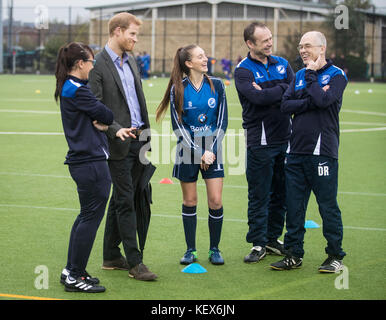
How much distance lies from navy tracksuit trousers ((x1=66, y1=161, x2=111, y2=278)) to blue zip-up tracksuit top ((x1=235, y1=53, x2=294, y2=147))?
1.75 metres

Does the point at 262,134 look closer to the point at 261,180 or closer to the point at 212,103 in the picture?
the point at 261,180

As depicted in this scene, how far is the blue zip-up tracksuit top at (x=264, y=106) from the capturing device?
694cm

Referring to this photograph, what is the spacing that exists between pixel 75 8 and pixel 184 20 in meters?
Answer: 11.0

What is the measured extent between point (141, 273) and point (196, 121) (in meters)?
1.55

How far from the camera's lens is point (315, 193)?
6.61 metres

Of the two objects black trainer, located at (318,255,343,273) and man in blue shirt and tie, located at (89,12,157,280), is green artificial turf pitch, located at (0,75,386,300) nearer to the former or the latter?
black trainer, located at (318,255,343,273)

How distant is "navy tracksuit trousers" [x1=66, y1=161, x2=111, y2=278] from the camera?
581cm

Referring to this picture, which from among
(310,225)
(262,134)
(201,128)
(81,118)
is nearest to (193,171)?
(201,128)

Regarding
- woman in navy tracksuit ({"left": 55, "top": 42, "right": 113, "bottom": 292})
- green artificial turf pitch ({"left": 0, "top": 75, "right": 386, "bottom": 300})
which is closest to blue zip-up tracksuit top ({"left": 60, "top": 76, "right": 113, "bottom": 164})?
woman in navy tracksuit ({"left": 55, "top": 42, "right": 113, "bottom": 292})

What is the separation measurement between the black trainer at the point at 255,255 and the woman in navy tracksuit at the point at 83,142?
166 centimetres

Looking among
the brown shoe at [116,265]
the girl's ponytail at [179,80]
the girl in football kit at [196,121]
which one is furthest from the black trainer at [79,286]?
the girl's ponytail at [179,80]
